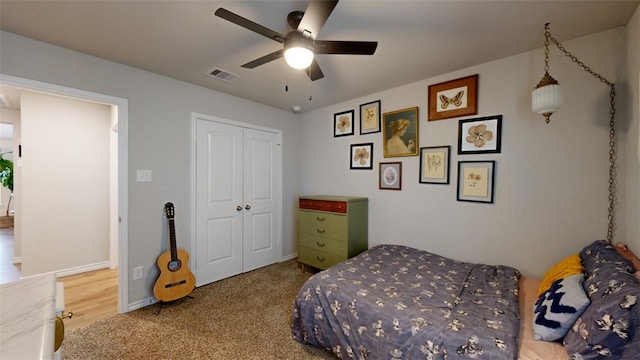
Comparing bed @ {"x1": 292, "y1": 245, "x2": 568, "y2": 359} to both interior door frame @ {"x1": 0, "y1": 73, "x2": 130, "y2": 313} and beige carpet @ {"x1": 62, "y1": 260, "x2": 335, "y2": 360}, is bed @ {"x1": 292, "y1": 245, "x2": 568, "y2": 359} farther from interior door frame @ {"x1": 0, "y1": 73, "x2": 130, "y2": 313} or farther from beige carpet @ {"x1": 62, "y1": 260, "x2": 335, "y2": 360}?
interior door frame @ {"x1": 0, "y1": 73, "x2": 130, "y2": 313}

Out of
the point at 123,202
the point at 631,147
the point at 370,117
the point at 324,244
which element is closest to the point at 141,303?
the point at 123,202

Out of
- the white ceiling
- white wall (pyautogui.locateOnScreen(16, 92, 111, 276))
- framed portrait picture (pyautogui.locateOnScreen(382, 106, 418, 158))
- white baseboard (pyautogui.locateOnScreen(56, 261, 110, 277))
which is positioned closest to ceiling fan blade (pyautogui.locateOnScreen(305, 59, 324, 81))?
the white ceiling

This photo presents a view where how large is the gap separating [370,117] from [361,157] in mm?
527

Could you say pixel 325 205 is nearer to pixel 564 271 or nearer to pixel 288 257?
pixel 288 257

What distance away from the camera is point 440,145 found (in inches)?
104

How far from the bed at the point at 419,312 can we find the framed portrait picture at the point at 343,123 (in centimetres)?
183

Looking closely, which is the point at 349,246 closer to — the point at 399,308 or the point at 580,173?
the point at 399,308

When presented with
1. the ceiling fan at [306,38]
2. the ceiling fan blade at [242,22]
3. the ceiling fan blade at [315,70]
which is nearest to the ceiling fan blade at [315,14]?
the ceiling fan at [306,38]

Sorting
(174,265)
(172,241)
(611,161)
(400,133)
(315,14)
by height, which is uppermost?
(315,14)

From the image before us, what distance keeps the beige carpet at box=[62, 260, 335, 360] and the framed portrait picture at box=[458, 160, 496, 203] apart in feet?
6.28

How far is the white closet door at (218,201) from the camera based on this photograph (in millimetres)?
2963

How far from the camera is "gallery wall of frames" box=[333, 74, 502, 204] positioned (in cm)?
237

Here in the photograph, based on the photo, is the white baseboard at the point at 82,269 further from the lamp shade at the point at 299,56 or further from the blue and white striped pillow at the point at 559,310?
the blue and white striped pillow at the point at 559,310

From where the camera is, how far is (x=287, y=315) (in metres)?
2.35
